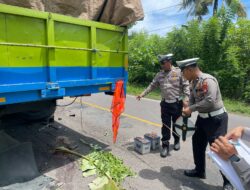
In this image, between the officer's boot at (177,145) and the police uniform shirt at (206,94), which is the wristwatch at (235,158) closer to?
the police uniform shirt at (206,94)

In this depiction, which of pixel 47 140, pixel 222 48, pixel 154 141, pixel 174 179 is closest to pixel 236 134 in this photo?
pixel 174 179

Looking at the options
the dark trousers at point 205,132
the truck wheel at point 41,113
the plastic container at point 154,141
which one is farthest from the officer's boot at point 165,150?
the truck wheel at point 41,113

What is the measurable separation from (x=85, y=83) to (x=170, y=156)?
1.96m

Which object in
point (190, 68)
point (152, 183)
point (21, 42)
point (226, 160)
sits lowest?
point (152, 183)

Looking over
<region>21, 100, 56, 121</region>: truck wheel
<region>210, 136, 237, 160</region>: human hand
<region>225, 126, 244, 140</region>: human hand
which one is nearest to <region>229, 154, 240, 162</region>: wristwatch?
<region>210, 136, 237, 160</region>: human hand

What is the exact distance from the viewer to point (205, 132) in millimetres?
3617

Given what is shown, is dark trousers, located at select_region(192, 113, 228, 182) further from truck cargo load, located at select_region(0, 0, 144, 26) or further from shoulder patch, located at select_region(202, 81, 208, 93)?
truck cargo load, located at select_region(0, 0, 144, 26)

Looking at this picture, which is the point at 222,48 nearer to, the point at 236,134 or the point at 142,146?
the point at 142,146

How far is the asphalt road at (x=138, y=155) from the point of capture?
372 cm

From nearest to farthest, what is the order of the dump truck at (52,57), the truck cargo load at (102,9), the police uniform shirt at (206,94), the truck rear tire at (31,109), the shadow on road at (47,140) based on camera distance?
the dump truck at (52,57) < the police uniform shirt at (206,94) < the truck rear tire at (31,109) < the truck cargo load at (102,9) < the shadow on road at (47,140)

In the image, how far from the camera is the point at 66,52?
379cm

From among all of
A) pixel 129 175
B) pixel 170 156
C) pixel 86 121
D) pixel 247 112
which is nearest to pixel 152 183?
pixel 129 175

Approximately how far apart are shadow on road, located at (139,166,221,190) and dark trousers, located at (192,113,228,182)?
23cm

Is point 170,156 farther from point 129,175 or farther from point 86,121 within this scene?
point 86,121
